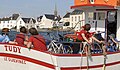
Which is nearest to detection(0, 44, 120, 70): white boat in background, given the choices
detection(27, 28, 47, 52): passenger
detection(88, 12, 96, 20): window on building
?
detection(27, 28, 47, 52): passenger

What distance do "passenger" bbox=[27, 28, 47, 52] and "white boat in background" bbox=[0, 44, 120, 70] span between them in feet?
0.58

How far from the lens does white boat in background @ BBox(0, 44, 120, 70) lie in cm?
1037

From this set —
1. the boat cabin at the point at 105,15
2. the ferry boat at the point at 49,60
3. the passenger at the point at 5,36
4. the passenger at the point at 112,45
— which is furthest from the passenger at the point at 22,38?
the boat cabin at the point at 105,15

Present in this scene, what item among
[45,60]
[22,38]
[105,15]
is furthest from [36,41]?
[105,15]

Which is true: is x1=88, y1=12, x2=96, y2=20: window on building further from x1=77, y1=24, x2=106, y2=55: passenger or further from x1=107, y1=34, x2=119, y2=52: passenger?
x1=77, y1=24, x2=106, y2=55: passenger

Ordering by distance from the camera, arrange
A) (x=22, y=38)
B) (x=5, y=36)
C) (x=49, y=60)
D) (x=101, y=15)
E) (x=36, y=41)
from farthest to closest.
Result: (x=101, y=15)
(x=5, y=36)
(x=22, y=38)
(x=36, y=41)
(x=49, y=60)

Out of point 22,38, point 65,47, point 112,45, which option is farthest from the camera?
point 112,45

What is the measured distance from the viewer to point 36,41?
10.6 meters

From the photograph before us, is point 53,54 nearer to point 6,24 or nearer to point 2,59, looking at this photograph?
point 2,59

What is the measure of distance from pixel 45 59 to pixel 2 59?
5.94 ft

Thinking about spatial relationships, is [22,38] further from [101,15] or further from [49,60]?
[101,15]

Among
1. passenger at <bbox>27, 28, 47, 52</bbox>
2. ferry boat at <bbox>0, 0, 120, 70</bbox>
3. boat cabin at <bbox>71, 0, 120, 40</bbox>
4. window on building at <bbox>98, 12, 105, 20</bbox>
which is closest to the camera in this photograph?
ferry boat at <bbox>0, 0, 120, 70</bbox>

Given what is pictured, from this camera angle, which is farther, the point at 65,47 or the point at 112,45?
the point at 112,45

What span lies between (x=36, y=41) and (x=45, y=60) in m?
0.67
